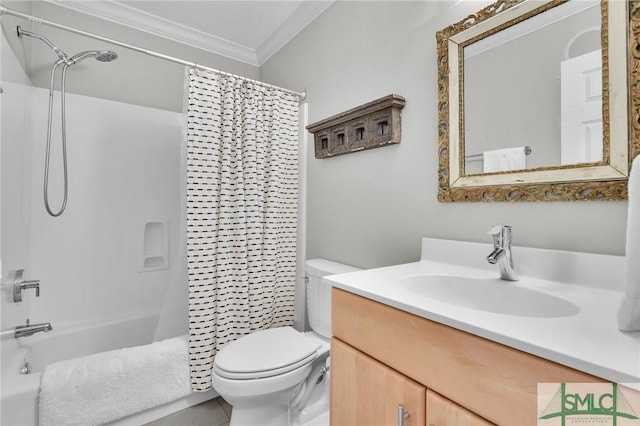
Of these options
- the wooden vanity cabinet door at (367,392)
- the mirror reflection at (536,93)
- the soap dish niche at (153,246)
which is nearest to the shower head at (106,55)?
the soap dish niche at (153,246)

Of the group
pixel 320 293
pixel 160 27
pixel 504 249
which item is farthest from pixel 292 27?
pixel 504 249

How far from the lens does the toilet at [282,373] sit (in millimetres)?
1226

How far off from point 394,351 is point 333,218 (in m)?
1.13

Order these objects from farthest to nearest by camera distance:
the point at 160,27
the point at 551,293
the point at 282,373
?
the point at 160,27
the point at 282,373
the point at 551,293

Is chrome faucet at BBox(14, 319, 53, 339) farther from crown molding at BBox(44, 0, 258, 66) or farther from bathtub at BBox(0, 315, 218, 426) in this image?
crown molding at BBox(44, 0, 258, 66)

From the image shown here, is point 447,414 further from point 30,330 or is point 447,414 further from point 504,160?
point 30,330

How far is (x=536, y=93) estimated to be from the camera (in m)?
1.00

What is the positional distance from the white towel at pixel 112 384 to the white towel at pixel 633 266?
173 cm

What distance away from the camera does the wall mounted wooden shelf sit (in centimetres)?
142

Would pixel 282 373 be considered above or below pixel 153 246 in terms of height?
below

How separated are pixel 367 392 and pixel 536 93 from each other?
1077mm

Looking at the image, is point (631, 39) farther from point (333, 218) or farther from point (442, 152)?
point (333, 218)

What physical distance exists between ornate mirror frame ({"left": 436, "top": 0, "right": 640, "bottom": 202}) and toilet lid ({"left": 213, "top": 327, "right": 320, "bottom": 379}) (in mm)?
914

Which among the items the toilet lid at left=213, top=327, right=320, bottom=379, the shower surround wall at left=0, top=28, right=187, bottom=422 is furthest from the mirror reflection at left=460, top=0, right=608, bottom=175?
the shower surround wall at left=0, top=28, right=187, bottom=422
